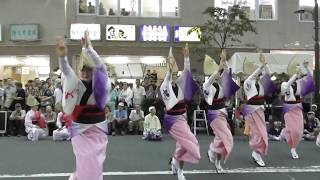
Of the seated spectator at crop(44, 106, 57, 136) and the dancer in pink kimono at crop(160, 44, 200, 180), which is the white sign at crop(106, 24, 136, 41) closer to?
the seated spectator at crop(44, 106, 57, 136)

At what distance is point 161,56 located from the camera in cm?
2467

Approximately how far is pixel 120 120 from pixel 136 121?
0.55m

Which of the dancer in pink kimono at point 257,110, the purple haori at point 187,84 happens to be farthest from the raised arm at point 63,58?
the dancer in pink kimono at point 257,110

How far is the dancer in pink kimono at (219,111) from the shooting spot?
9.80 metres

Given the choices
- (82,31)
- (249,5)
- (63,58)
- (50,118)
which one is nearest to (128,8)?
(82,31)

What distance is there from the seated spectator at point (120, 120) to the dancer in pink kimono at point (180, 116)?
7.47m

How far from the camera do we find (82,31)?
77.5 ft

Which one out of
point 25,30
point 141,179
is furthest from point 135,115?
point 25,30

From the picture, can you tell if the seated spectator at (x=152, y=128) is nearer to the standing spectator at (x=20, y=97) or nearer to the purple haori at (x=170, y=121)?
the standing spectator at (x=20, y=97)

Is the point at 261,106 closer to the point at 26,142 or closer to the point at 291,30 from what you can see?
the point at 26,142

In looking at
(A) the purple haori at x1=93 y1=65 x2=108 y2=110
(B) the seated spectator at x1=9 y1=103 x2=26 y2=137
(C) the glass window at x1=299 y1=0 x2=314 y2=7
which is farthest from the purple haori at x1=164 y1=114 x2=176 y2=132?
(C) the glass window at x1=299 y1=0 x2=314 y2=7

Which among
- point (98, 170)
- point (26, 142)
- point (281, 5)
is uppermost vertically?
point (281, 5)

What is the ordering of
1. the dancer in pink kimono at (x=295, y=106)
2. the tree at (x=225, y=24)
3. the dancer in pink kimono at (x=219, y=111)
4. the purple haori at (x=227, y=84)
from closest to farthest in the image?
1. the dancer in pink kimono at (x=219, y=111)
2. the purple haori at (x=227, y=84)
3. the dancer in pink kimono at (x=295, y=106)
4. the tree at (x=225, y=24)

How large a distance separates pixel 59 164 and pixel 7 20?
14826mm
